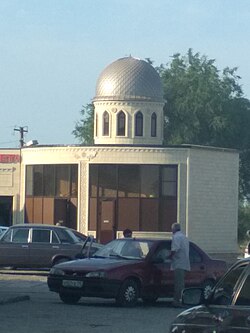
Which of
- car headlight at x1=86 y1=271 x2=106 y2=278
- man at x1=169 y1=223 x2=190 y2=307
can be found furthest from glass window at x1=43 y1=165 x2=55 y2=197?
car headlight at x1=86 y1=271 x2=106 y2=278

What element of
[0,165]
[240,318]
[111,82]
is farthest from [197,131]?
[240,318]

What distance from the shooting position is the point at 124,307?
21.0 meters

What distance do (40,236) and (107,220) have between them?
1835 cm

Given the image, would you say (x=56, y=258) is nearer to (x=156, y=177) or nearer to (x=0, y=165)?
(x=156, y=177)

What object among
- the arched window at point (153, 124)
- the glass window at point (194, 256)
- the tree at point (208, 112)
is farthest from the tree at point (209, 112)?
the glass window at point (194, 256)

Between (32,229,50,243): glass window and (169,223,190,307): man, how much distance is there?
11.4 metres

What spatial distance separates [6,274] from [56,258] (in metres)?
2.01

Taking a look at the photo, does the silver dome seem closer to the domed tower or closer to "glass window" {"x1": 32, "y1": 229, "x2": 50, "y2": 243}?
the domed tower

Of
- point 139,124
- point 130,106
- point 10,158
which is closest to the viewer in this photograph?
point 10,158

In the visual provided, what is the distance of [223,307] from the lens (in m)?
7.73

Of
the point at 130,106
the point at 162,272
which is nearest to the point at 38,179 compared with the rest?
the point at 130,106

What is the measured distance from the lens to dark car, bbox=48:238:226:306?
68.5 ft

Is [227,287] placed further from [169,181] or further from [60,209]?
[60,209]

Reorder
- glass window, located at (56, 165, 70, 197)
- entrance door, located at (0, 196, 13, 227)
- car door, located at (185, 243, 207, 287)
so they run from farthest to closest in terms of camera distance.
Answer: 1. entrance door, located at (0, 196, 13, 227)
2. glass window, located at (56, 165, 70, 197)
3. car door, located at (185, 243, 207, 287)
